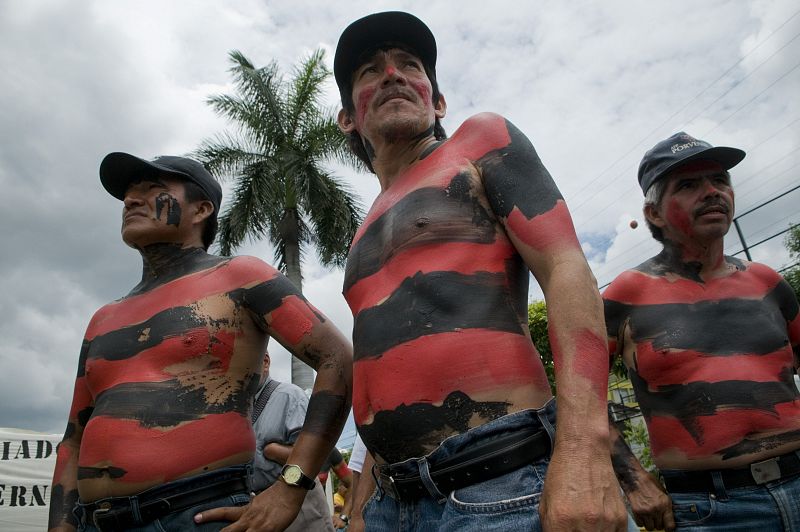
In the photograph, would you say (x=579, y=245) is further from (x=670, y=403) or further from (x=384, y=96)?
(x=670, y=403)

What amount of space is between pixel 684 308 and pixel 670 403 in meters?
0.47

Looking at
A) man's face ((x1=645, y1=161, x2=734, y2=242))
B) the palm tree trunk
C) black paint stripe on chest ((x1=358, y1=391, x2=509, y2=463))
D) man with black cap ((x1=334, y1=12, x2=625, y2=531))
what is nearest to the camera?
man with black cap ((x1=334, y1=12, x2=625, y2=531))

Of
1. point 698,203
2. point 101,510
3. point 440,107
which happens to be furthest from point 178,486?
point 698,203

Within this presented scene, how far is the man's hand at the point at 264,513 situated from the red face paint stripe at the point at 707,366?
5.70 ft

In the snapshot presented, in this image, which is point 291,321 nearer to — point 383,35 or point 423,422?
point 423,422

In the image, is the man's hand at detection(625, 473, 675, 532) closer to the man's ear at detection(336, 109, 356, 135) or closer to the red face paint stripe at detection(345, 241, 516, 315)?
the red face paint stripe at detection(345, 241, 516, 315)

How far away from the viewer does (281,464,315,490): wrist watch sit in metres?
2.05

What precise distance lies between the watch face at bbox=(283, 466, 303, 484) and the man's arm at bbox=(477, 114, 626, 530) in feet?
3.74

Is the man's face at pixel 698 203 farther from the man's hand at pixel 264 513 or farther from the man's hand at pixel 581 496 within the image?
the man's hand at pixel 264 513

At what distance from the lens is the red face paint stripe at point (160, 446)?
79.1 inches

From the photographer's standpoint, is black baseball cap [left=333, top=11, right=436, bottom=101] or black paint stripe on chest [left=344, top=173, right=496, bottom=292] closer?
black paint stripe on chest [left=344, top=173, right=496, bottom=292]

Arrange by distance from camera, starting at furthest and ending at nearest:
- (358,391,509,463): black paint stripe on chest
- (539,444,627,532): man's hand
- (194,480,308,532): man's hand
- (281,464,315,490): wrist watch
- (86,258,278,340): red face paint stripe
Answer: (86,258,278,340): red face paint stripe < (281,464,315,490): wrist watch < (194,480,308,532): man's hand < (358,391,509,463): black paint stripe on chest < (539,444,627,532): man's hand

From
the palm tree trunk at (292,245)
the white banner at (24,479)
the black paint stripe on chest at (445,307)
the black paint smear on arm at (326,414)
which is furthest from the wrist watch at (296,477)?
the palm tree trunk at (292,245)

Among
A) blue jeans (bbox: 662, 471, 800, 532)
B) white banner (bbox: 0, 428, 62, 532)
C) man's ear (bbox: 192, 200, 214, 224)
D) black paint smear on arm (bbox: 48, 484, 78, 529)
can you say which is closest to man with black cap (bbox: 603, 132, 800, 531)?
blue jeans (bbox: 662, 471, 800, 532)
